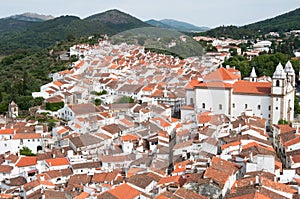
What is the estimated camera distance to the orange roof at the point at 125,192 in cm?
487

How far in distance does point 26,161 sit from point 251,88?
4.85 meters

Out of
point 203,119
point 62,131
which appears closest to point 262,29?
point 62,131

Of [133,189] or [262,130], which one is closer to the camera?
[133,189]

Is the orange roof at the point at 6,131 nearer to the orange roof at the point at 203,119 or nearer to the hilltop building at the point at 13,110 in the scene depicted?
the hilltop building at the point at 13,110

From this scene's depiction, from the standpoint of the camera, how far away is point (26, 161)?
→ 7262 millimetres

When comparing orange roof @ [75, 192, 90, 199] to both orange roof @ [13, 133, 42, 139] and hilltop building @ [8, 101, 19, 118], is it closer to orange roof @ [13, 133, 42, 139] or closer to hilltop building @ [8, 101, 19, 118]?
orange roof @ [13, 133, 42, 139]

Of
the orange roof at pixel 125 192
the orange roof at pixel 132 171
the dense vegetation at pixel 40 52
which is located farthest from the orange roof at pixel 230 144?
the dense vegetation at pixel 40 52

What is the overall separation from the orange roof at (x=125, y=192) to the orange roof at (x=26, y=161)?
2.64 metres

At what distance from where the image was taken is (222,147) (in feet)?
18.2

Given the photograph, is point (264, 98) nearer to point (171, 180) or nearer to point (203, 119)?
point (203, 119)

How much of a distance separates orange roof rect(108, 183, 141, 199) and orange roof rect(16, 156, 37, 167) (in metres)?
2.64

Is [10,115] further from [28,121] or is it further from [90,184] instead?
[90,184]

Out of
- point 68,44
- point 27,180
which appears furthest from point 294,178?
point 68,44

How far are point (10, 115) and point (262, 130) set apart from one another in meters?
6.78
